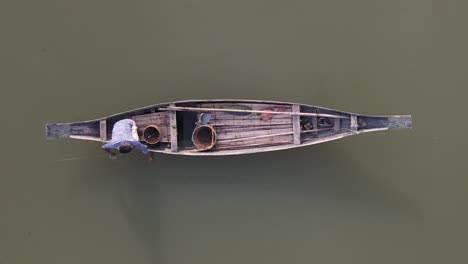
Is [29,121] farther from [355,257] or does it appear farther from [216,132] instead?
[355,257]

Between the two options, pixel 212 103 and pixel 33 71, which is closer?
pixel 212 103

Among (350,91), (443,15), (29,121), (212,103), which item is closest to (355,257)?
(350,91)

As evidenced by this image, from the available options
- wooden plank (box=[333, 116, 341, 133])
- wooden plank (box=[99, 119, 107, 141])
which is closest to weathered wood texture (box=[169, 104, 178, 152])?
wooden plank (box=[99, 119, 107, 141])

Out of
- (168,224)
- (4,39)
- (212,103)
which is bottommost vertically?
(168,224)

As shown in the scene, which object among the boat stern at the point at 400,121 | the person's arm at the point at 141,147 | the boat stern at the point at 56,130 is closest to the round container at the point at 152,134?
the person's arm at the point at 141,147

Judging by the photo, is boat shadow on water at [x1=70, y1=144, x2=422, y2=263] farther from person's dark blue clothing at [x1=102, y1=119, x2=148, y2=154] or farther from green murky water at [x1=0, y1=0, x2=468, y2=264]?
person's dark blue clothing at [x1=102, y1=119, x2=148, y2=154]

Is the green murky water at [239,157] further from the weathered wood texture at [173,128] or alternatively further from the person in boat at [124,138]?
the person in boat at [124,138]
